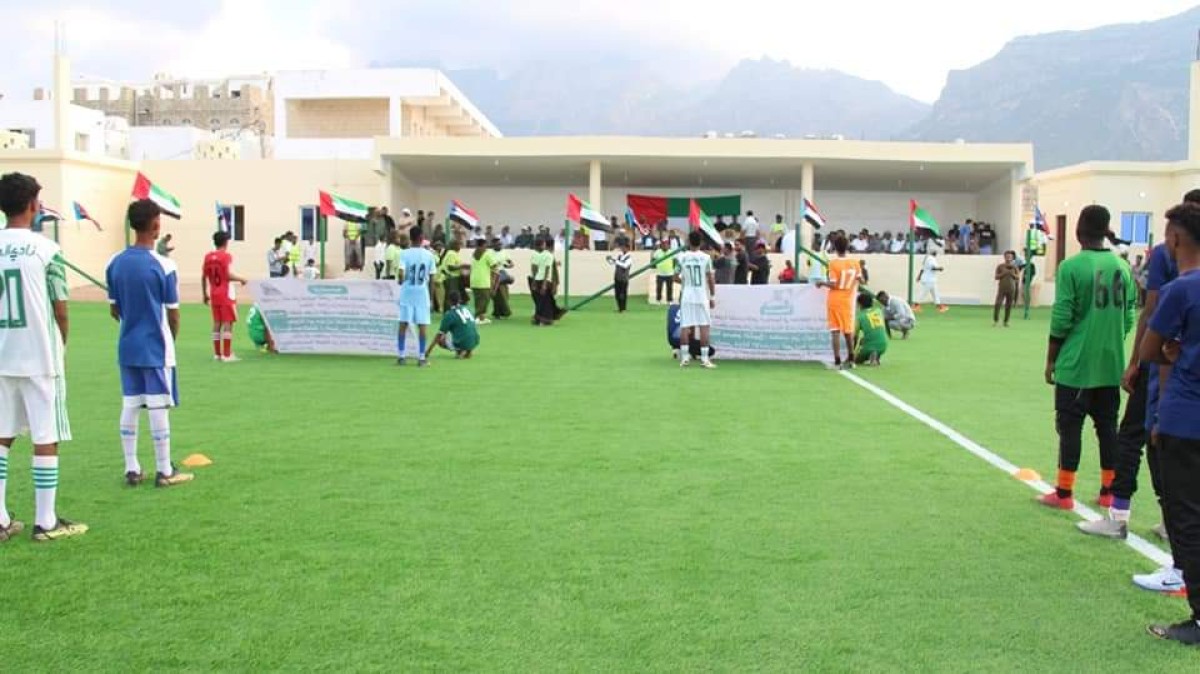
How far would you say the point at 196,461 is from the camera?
7727 mm

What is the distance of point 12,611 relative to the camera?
461 centimetres

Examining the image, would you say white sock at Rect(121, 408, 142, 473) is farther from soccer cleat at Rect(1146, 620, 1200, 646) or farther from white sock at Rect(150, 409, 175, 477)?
soccer cleat at Rect(1146, 620, 1200, 646)

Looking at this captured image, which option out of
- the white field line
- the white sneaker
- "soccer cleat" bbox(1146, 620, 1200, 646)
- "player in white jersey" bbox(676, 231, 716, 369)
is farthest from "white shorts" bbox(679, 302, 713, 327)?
"soccer cleat" bbox(1146, 620, 1200, 646)

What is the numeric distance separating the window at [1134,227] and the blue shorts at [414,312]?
27.8 metres

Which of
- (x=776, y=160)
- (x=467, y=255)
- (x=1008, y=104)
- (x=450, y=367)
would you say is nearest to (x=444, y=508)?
(x=450, y=367)

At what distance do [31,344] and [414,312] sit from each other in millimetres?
8792

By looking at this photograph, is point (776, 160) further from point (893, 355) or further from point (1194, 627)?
point (1194, 627)

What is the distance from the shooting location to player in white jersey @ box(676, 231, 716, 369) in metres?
13.9

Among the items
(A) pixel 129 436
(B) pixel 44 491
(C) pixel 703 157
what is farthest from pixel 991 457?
(C) pixel 703 157

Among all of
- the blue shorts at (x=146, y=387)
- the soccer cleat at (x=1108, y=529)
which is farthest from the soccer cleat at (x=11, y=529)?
the soccer cleat at (x=1108, y=529)

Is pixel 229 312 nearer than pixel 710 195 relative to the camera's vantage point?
Yes

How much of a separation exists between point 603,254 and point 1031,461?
24.8m

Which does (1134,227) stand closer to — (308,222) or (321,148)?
(308,222)

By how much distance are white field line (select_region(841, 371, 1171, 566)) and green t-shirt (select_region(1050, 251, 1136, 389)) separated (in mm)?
857
